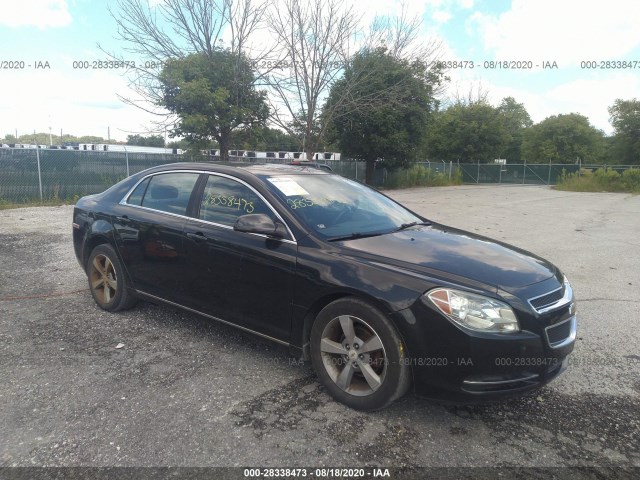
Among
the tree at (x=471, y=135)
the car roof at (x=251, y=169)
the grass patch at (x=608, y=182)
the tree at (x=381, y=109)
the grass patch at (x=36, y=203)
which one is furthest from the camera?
the tree at (x=471, y=135)

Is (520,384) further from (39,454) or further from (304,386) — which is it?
(39,454)

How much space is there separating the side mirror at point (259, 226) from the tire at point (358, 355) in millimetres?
676

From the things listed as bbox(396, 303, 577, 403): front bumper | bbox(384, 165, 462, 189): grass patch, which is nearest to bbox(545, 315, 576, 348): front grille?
bbox(396, 303, 577, 403): front bumper

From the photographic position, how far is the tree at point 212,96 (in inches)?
609

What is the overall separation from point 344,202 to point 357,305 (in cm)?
126

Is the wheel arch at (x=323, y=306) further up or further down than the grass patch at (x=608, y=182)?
further down

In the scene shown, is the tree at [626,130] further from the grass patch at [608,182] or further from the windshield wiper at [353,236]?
the windshield wiper at [353,236]

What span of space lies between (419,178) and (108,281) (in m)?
25.6

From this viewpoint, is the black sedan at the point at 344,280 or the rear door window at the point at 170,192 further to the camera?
the rear door window at the point at 170,192

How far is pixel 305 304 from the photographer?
3221 mm

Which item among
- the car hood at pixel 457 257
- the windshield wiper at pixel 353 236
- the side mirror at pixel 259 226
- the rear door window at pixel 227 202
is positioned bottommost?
the car hood at pixel 457 257

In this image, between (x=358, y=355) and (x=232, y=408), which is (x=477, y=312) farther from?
(x=232, y=408)

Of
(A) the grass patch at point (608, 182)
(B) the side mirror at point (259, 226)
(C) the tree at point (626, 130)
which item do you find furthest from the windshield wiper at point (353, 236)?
(C) the tree at point (626, 130)

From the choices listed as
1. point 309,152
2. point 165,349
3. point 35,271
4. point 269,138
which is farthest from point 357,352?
point 269,138
